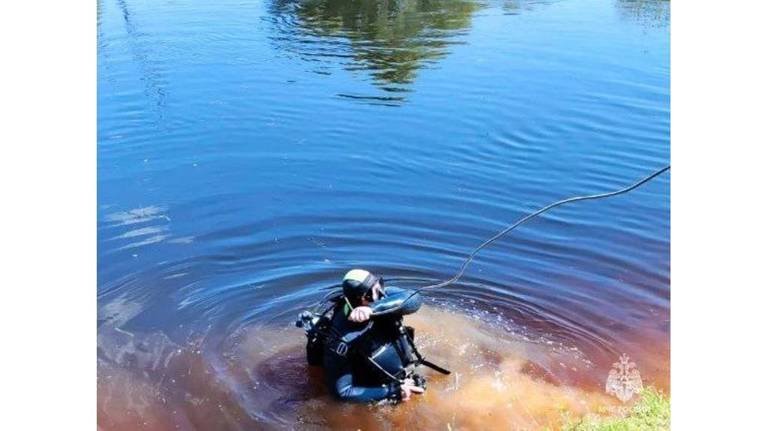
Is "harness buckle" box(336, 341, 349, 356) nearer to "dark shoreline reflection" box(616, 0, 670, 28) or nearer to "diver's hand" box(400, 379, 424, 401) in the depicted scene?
"diver's hand" box(400, 379, 424, 401)

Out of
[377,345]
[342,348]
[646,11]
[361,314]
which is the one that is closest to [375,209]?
[377,345]

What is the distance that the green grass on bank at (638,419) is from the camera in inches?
204

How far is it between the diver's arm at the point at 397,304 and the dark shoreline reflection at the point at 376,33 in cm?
667

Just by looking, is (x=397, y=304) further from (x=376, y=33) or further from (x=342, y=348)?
(x=376, y=33)

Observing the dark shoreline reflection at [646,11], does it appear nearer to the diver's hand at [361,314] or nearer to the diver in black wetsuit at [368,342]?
the diver in black wetsuit at [368,342]

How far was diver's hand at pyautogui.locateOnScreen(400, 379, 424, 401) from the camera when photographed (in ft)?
18.6

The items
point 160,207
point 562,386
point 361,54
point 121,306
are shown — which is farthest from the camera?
point 361,54

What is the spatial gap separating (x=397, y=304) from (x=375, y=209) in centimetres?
333

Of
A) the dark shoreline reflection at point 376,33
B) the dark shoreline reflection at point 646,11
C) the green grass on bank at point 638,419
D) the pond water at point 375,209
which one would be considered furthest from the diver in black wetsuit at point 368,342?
the dark shoreline reflection at point 646,11

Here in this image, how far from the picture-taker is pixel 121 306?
689 centimetres

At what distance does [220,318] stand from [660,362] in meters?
3.45

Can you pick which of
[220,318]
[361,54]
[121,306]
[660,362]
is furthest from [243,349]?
[361,54]

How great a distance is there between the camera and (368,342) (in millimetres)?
5594
